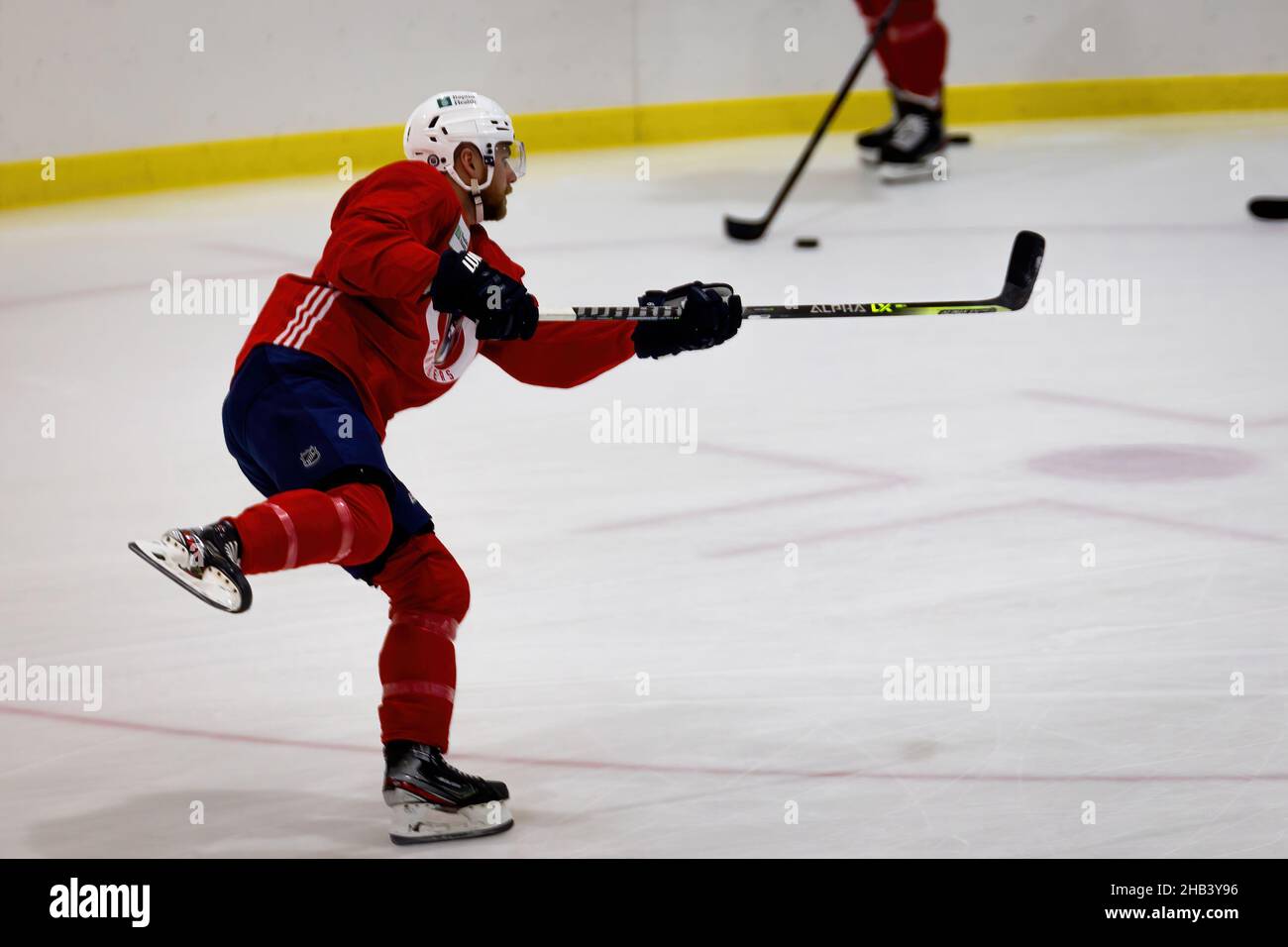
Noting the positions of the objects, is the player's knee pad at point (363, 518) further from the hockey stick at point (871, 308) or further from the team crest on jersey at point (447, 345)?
the hockey stick at point (871, 308)

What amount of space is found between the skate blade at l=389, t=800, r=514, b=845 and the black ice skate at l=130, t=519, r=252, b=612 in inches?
17.6

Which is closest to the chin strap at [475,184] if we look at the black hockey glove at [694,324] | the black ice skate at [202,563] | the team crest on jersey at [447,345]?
the team crest on jersey at [447,345]

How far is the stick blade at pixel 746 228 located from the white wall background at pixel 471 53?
8.76ft

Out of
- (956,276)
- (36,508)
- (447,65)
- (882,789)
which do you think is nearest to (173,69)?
(447,65)

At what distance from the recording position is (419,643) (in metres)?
2.84

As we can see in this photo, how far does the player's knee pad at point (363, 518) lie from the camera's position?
2691 millimetres

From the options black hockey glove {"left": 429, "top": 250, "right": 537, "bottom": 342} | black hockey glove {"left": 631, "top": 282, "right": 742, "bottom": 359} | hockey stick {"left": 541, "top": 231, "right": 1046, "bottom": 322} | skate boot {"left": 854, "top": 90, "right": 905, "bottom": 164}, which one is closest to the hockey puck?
skate boot {"left": 854, "top": 90, "right": 905, "bottom": 164}

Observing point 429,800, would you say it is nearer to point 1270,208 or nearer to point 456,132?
point 456,132

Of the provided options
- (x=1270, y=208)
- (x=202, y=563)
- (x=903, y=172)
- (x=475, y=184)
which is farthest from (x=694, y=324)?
(x=903, y=172)

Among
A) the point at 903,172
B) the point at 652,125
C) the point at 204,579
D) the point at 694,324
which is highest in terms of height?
the point at 652,125

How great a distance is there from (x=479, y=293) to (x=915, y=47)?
7001 mm

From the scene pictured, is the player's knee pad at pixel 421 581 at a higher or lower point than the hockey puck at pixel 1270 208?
lower

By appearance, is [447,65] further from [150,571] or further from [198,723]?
[198,723]

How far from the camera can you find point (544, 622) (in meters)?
3.85
